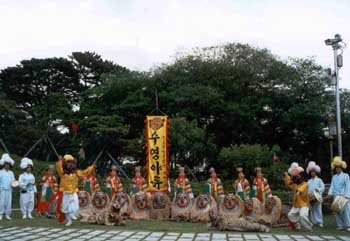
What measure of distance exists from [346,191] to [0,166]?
10.1 metres

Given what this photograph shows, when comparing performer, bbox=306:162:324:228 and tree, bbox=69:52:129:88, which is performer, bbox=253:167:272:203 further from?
tree, bbox=69:52:129:88

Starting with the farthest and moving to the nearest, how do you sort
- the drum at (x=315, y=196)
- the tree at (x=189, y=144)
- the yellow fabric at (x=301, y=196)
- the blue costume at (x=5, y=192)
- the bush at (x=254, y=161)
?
the tree at (x=189, y=144) → the bush at (x=254, y=161) → the blue costume at (x=5, y=192) → the drum at (x=315, y=196) → the yellow fabric at (x=301, y=196)

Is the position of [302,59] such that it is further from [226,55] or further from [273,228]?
[273,228]

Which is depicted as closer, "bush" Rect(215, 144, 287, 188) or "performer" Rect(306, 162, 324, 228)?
"performer" Rect(306, 162, 324, 228)

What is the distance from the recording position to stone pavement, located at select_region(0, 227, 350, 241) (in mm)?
9586

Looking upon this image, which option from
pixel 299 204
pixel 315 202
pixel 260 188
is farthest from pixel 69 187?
pixel 315 202

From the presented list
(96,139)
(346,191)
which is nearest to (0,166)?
(346,191)

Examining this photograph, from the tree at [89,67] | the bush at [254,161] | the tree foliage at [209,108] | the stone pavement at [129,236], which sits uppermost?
the tree at [89,67]

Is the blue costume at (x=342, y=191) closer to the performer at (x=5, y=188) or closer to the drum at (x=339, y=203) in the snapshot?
the drum at (x=339, y=203)

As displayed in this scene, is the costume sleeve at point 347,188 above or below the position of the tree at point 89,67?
below

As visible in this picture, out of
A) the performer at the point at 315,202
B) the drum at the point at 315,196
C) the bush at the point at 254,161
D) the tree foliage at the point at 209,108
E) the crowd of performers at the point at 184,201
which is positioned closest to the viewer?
the crowd of performers at the point at 184,201

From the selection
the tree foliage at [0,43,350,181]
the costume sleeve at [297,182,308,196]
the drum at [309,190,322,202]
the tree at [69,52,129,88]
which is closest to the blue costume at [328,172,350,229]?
the drum at [309,190,322,202]

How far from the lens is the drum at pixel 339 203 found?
12.4 m

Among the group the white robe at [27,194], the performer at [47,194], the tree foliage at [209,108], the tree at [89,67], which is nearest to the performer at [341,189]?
the performer at [47,194]
